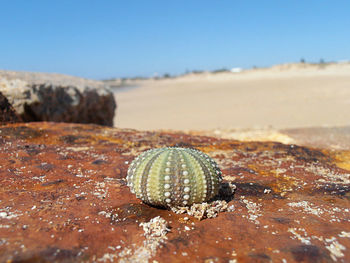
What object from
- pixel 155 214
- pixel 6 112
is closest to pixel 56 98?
pixel 6 112

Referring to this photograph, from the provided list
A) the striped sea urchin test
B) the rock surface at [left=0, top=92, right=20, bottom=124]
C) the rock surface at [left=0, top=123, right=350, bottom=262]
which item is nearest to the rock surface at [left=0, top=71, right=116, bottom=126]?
the rock surface at [left=0, top=92, right=20, bottom=124]

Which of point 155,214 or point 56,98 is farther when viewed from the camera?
point 56,98

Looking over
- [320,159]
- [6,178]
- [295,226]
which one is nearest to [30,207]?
[6,178]

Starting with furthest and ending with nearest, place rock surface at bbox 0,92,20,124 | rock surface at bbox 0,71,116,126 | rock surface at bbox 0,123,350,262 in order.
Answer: rock surface at bbox 0,71,116,126, rock surface at bbox 0,92,20,124, rock surface at bbox 0,123,350,262

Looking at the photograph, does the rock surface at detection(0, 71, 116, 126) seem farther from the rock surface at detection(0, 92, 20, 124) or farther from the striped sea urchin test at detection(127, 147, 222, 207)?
the striped sea urchin test at detection(127, 147, 222, 207)

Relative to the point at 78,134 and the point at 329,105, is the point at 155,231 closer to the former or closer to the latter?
the point at 78,134

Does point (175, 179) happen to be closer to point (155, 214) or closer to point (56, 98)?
point (155, 214)
